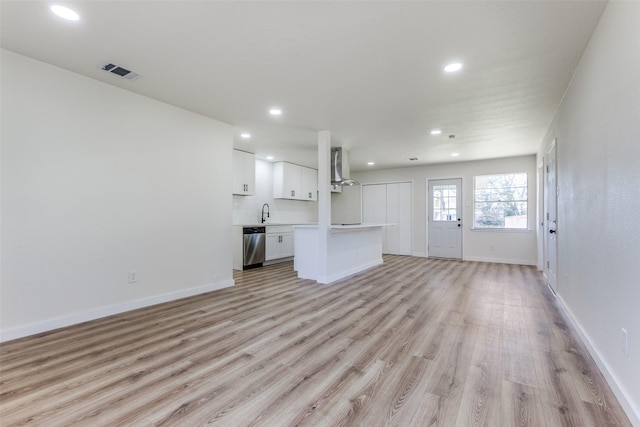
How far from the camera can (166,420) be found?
154cm

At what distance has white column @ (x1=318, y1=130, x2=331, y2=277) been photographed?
4.75 m

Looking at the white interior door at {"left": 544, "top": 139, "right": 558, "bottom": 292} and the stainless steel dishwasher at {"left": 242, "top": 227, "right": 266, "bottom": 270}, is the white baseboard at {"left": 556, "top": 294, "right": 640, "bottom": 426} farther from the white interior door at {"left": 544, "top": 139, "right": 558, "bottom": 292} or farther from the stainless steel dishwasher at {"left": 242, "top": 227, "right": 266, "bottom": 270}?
the stainless steel dishwasher at {"left": 242, "top": 227, "right": 266, "bottom": 270}

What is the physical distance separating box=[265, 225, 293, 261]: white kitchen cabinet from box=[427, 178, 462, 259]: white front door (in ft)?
12.3

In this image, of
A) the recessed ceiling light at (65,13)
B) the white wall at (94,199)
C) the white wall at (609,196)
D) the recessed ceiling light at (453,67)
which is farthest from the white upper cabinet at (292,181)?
the white wall at (609,196)

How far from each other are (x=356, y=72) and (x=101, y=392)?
10.5ft

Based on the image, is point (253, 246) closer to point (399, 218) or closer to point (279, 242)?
point (279, 242)

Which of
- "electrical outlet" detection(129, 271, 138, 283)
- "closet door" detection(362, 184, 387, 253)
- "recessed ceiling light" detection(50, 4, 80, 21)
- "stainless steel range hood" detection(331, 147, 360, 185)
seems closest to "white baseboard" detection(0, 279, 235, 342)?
"electrical outlet" detection(129, 271, 138, 283)

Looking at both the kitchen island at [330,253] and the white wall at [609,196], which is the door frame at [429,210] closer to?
the kitchen island at [330,253]

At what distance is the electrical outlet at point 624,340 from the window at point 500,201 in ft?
18.6

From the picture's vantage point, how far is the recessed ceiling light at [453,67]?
8.75ft

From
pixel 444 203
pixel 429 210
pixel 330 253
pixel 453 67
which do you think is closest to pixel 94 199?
pixel 330 253

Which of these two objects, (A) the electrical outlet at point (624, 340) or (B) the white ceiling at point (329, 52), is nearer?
(A) the electrical outlet at point (624, 340)

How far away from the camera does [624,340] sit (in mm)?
1671

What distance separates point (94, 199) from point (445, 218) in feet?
23.8
